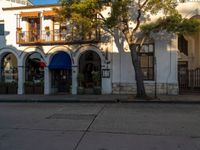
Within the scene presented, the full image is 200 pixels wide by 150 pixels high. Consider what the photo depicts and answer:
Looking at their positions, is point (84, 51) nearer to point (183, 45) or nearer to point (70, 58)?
point (70, 58)

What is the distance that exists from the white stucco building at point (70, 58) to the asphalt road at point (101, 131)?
10675 millimetres

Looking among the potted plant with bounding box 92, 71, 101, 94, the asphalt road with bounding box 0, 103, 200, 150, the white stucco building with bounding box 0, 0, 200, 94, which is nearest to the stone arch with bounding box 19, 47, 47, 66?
the white stucco building with bounding box 0, 0, 200, 94

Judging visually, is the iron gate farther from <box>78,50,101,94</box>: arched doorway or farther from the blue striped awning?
the blue striped awning

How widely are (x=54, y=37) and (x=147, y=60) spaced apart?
24.8 feet

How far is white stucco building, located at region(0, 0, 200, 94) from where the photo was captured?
25016 millimetres

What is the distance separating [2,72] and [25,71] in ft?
7.88

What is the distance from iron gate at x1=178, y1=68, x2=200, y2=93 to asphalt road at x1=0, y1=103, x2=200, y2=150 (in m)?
11.5

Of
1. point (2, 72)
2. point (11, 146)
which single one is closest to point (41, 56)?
point (2, 72)

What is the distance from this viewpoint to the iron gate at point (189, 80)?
25.9m

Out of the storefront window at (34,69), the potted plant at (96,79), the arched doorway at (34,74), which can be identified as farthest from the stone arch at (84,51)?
the storefront window at (34,69)

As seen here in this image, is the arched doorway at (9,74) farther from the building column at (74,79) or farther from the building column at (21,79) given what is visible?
the building column at (74,79)

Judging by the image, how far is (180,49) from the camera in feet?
102

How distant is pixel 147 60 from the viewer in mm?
25641

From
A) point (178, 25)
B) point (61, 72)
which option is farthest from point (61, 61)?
point (178, 25)
